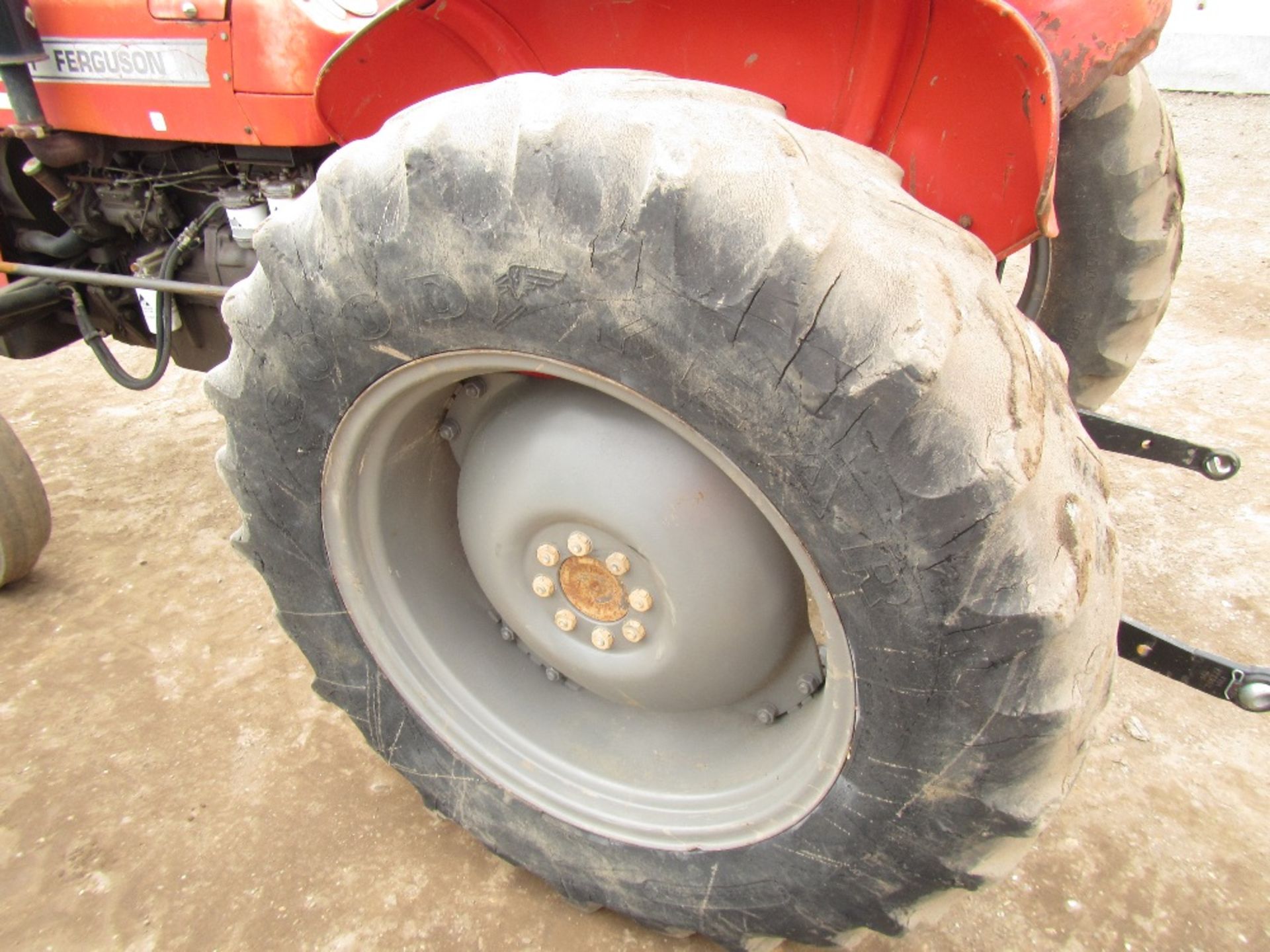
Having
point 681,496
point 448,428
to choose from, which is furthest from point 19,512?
point 681,496

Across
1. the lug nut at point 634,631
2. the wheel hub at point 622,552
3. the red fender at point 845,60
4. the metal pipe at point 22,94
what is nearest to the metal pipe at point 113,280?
the metal pipe at point 22,94

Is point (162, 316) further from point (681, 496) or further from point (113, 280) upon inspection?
point (681, 496)

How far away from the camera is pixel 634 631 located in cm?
147

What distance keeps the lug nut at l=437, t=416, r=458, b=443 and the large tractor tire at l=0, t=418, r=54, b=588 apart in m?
1.60

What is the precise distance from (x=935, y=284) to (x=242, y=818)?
1.76 meters

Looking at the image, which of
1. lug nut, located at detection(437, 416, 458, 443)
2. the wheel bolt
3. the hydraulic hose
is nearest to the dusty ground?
the hydraulic hose

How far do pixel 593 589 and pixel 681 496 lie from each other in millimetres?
251

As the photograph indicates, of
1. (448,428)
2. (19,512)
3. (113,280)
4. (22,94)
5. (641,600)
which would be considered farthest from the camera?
(19,512)

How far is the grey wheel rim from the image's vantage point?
1.33 meters

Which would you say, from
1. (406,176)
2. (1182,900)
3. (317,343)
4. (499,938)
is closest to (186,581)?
(499,938)

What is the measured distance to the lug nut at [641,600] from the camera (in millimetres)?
1418

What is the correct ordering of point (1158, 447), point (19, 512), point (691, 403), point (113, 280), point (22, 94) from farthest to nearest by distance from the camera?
point (19, 512)
point (113, 280)
point (22, 94)
point (1158, 447)
point (691, 403)

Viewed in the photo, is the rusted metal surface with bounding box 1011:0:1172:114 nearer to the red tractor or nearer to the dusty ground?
the red tractor

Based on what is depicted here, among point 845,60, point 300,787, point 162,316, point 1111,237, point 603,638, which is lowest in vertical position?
point 300,787
